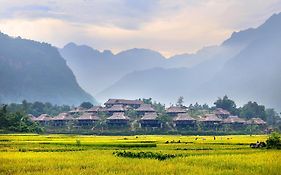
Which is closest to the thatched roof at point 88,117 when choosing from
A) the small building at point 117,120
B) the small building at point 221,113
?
the small building at point 117,120

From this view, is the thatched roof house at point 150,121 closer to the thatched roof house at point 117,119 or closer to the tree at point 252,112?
the thatched roof house at point 117,119

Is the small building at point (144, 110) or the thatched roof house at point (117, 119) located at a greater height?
the small building at point (144, 110)

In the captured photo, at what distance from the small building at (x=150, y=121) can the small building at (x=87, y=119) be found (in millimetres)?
8598

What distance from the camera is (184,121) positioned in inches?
3014

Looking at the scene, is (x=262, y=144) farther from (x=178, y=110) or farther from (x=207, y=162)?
(x=178, y=110)

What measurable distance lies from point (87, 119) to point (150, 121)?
37.9 feet

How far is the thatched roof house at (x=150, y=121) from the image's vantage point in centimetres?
7681

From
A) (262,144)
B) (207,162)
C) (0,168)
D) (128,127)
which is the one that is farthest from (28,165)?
(128,127)

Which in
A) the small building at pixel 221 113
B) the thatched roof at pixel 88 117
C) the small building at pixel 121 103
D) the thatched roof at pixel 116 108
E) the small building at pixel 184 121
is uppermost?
the small building at pixel 121 103

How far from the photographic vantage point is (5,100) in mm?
190875

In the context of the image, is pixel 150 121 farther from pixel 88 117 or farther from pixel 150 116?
pixel 88 117

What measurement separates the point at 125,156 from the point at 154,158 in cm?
210

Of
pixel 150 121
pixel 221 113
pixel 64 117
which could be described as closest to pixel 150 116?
pixel 150 121

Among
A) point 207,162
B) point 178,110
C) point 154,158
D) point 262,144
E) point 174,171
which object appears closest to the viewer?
point 174,171
